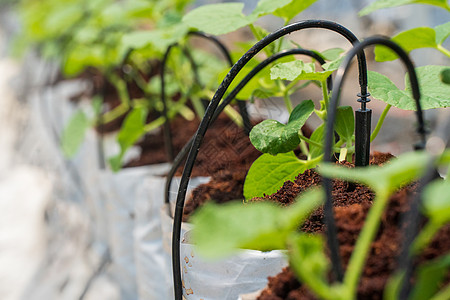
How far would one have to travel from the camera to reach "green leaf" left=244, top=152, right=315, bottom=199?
2.12 ft

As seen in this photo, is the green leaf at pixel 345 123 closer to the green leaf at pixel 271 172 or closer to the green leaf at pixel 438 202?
the green leaf at pixel 271 172

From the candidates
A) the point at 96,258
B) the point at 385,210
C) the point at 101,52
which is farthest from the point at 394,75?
the point at 385,210

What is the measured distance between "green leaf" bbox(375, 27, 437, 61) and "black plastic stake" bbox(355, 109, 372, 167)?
0.48 ft

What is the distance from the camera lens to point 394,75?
209 centimetres

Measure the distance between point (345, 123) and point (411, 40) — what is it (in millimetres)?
155

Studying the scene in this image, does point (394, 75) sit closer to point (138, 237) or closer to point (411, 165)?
point (138, 237)

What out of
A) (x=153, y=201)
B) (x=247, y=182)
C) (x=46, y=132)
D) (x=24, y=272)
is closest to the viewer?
(x=247, y=182)

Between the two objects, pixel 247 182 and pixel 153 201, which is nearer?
pixel 247 182

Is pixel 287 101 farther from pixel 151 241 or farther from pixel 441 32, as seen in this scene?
pixel 151 241

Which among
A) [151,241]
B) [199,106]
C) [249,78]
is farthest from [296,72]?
[199,106]

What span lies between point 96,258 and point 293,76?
3.34 ft

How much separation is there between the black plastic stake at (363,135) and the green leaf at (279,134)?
0.06 meters

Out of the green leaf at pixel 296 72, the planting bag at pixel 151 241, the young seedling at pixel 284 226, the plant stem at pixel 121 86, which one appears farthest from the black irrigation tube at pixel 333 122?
the plant stem at pixel 121 86

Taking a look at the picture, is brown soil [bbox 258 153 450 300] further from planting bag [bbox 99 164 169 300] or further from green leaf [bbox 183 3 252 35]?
planting bag [bbox 99 164 169 300]
